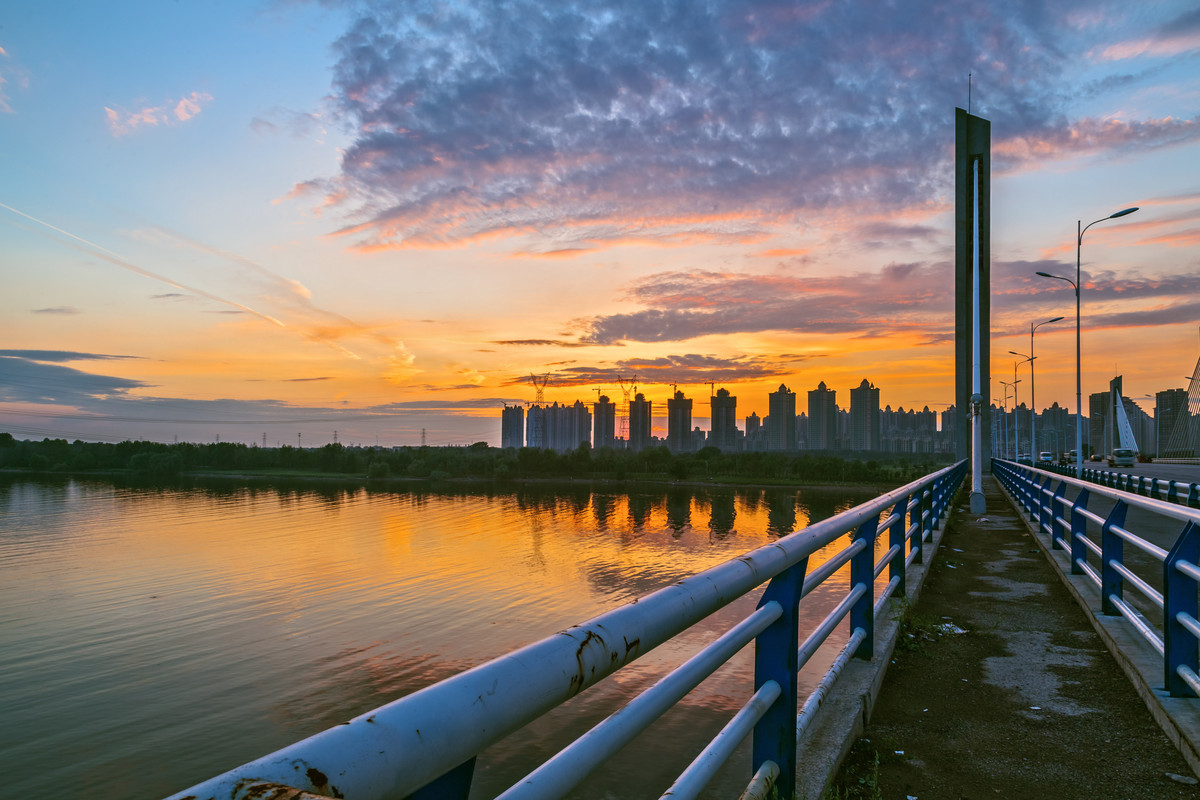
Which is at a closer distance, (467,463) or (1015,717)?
(1015,717)

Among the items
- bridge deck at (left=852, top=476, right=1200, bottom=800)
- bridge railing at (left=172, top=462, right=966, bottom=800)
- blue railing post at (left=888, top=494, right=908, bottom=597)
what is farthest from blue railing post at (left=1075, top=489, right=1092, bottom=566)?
bridge railing at (left=172, top=462, right=966, bottom=800)

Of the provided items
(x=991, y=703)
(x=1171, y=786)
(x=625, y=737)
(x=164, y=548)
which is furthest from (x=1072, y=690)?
(x=164, y=548)

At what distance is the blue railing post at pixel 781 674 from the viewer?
2.72 meters

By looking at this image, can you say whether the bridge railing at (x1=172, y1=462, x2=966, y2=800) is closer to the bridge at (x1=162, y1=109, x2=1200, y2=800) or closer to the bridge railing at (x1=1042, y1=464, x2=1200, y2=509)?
the bridge at (x1=162, y1=109, x2=1200, y2=800)

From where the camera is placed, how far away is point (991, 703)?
15.5 ft

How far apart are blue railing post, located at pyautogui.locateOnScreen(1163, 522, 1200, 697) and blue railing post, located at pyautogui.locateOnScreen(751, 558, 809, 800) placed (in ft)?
9.04

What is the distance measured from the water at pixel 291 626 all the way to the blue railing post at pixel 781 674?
10772mm

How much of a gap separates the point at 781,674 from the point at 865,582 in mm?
2315

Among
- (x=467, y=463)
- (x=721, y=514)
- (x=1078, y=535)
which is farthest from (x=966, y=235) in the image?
(x=467, y=463)

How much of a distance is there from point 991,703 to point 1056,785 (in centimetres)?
122

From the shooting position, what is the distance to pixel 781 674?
2.73 m

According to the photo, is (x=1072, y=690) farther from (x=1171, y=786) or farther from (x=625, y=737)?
(x=625, y=737)

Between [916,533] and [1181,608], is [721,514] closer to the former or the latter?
[916,533]

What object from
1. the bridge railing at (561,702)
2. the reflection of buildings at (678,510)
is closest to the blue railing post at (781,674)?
the bridge railing at (561,702)
